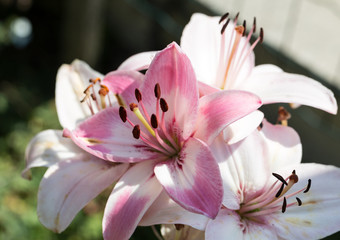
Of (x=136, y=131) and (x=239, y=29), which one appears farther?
(x=239, y=29)

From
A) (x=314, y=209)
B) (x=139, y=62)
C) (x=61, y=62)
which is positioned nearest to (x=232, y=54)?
(x=139, y=62)

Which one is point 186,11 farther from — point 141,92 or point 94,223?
point 141,92

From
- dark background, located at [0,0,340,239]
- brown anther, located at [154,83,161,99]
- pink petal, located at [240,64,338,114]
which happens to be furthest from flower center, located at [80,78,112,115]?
dark background, located at [0,0,340,239]

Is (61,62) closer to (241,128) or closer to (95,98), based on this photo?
(95,98)

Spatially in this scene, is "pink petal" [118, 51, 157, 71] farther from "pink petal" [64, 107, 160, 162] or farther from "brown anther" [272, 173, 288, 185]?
"brown anther" [272, 173, 288, 185]

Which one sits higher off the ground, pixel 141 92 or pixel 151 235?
pixel 141 92

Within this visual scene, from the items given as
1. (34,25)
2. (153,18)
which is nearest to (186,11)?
(153,18)

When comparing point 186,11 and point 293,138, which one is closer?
point 293,138
